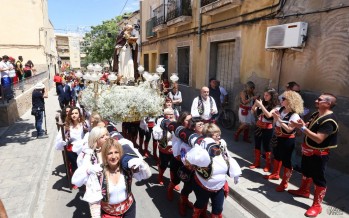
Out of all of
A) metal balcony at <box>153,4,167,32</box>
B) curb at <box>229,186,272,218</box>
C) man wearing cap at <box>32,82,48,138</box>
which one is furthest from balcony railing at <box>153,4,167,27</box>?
curb at <box>229,186,272,218</box>

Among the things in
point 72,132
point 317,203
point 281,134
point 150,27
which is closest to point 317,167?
point 317,203

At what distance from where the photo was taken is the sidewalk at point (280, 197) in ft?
12.3

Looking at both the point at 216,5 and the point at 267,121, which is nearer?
the point at 267,121

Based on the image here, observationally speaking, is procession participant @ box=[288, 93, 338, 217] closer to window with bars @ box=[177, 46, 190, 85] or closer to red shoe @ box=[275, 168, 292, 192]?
red shoe @ box=[275, 168, 292, 192]

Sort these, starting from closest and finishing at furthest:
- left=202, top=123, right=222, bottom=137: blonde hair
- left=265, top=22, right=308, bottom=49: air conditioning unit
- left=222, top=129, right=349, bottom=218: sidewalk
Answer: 1. left=202, top=123, right=222, bottom=137: blonde hair
2. left=222, top=129, right=349, bottom=218: sidewalk
3. left=265, top=22, right=308, bottom=49: air conditioning unit

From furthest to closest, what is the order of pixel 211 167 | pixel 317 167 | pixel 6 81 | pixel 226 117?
pixel 6 81 < pixel 226 117 < pixel 317 167 < pixel 211 167

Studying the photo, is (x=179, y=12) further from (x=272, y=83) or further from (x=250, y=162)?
(x=250, y=162)

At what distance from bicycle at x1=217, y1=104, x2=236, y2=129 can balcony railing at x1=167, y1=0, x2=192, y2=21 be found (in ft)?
15.7

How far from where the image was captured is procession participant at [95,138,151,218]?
2383mm

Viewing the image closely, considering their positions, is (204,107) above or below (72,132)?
above

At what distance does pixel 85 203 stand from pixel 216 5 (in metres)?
7.20

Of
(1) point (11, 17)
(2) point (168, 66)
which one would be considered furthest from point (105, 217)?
(1) point (11, 17)

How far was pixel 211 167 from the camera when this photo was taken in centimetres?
288

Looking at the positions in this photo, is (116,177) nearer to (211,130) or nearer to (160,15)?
(211,130)
